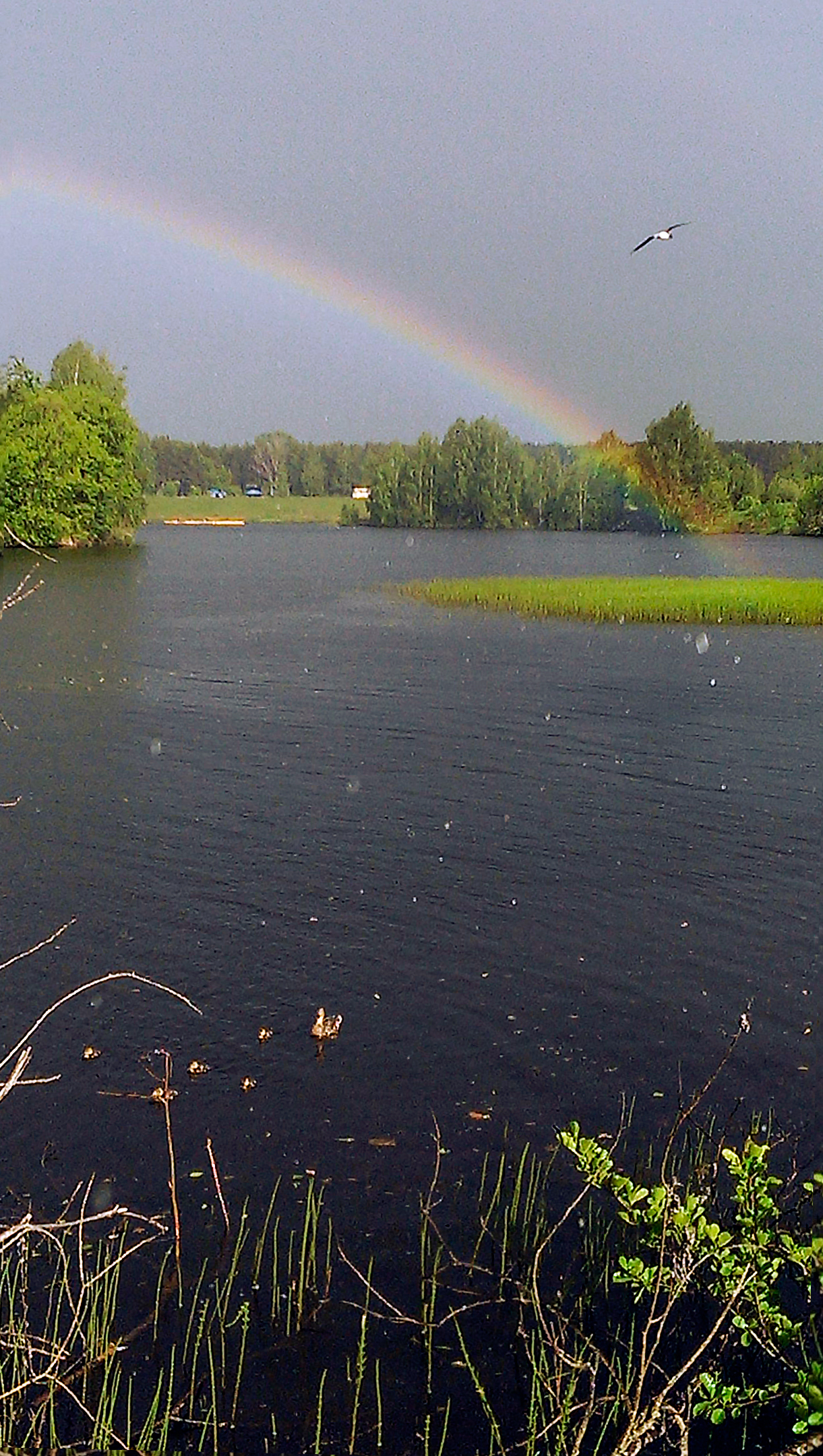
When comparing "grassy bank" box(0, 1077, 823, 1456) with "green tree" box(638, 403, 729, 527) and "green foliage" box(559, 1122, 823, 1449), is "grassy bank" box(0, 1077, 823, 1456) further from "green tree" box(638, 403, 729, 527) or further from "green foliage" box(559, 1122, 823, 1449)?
"green tree" box(638, 403, 729, 527)

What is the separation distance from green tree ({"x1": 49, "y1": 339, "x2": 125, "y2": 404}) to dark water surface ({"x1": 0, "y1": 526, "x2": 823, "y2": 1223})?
65.6 meters

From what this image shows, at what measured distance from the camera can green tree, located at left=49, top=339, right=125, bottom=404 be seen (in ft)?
291

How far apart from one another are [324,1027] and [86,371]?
87482 millimetres

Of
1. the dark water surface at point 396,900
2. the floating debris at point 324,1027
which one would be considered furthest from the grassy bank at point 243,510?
the floating debris at point 324,1027

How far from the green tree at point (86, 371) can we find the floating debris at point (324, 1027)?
82.7 metres

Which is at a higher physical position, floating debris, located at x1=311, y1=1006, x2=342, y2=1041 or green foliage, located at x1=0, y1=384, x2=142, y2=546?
green foliage, located at x1=0, y1=384, x2=142, y2=546

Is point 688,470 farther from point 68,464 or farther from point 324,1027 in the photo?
point 324,1027

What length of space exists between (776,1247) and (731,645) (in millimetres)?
29198

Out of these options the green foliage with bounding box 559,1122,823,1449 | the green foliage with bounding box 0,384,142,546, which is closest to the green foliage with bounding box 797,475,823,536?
the green foliage with bounding box 0,384,142,546

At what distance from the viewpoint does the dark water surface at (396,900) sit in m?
9.01

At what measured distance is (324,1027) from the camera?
1002 cm

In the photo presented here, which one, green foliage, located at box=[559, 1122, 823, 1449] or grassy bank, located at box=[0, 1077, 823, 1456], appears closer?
green foliage, located at box=[559, 1122, 823, 1449]

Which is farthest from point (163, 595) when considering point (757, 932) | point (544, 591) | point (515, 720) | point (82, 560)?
point (757, 932)

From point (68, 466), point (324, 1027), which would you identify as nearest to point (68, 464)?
point (68, 466)
